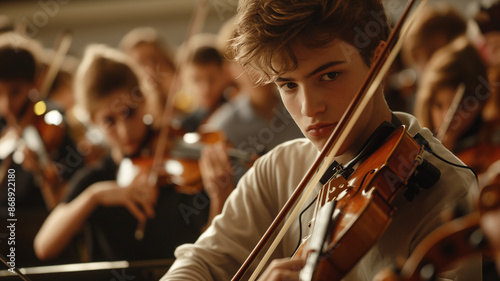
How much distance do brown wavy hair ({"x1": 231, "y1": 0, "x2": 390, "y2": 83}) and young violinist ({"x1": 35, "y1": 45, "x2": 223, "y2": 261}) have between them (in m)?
0.97

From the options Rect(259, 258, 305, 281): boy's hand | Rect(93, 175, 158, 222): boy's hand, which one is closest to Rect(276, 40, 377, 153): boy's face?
Rect(259, 258, 305, 281): boy's hand

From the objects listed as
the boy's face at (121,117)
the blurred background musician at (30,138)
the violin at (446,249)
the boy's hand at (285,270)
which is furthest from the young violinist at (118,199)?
the violin at (446,249)

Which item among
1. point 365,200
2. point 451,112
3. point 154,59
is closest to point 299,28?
point 365,200

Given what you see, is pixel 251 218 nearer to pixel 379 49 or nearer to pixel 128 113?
pixel 379 49

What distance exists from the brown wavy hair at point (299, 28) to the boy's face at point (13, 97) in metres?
1.71

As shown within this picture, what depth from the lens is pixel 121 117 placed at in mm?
2002

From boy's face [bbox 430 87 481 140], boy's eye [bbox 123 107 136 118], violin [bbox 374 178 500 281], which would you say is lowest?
boy's face [bbox 430 87 481 140]

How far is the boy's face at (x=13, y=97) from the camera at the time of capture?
7.84 feet

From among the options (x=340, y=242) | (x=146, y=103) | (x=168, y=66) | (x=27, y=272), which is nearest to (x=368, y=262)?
(x=340, y=242)

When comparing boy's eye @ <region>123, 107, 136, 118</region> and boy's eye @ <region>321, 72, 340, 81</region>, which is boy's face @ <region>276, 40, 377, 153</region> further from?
boy's eye @ <region>123, 107, 136, 118</region>

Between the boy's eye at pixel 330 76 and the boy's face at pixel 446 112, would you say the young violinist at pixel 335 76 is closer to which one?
the boy's eye at pixel 330 76

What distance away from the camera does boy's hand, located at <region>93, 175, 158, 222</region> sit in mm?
1932

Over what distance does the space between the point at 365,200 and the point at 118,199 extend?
1298mm

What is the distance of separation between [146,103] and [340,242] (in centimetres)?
145
